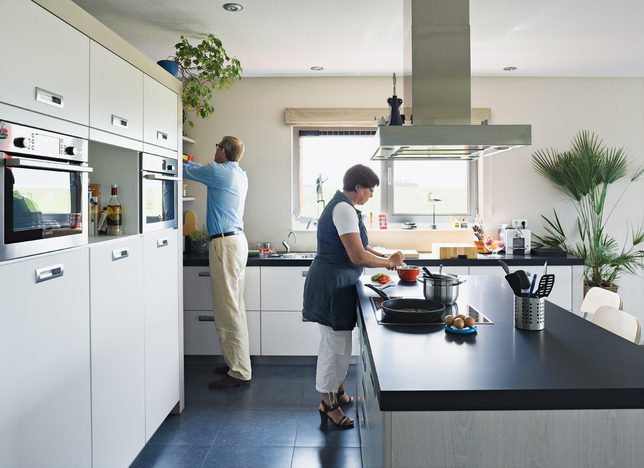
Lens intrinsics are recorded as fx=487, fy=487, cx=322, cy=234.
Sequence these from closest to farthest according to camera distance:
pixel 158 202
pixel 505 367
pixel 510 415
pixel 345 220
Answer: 1. pixel 510 415
2. pixel 505 367
3. pixel 345 220
4. pixel 158 202

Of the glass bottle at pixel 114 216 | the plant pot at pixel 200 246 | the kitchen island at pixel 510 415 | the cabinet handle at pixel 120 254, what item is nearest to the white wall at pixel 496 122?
the plant pot at pixel 200 246

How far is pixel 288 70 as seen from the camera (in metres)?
4.40

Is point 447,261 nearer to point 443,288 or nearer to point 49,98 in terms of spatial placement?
point 443,288

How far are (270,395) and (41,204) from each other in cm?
227

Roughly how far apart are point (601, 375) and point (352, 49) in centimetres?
308

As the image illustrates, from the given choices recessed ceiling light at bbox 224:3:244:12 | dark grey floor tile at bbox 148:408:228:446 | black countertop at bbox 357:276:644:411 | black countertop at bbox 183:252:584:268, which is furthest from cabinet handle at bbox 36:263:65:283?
black countertop at bbox 183:252:584:268

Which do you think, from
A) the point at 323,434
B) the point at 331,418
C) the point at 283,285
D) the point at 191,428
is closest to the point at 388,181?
the point at 283,285

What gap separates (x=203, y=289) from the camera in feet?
13.4

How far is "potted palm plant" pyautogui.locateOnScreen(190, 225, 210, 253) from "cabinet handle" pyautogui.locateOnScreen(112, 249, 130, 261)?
1.95 m

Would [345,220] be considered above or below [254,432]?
above

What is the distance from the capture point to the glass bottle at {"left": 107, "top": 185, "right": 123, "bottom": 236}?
2.52m

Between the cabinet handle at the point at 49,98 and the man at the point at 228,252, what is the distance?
5.51 feet

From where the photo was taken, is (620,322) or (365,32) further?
(365,32)

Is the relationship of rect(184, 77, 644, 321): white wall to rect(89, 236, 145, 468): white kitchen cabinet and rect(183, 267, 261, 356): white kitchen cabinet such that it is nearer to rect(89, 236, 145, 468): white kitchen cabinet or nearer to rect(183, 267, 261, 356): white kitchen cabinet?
rect(183, 267, 261, 356): white kitchen cabinet
